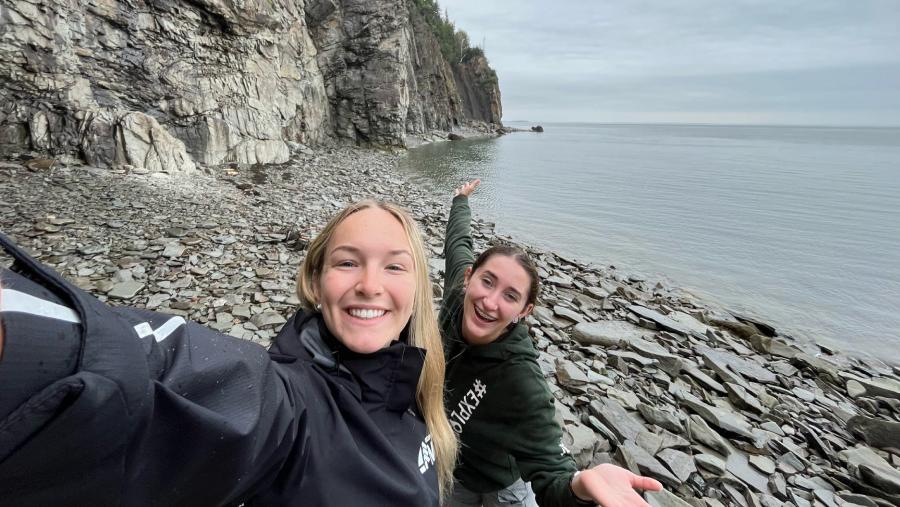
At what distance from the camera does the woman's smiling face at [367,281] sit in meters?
1.63

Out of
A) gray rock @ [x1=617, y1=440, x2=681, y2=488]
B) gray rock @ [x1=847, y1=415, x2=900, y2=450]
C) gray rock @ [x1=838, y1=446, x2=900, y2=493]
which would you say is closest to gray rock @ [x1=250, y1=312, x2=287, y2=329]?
gray rock @ [x1=617, y1=440, x2=681, y2=488]

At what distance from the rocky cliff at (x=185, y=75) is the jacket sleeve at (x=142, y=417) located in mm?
15691

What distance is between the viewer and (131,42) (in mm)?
15586

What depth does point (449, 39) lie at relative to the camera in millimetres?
79375

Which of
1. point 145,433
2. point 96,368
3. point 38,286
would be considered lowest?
point 145,433

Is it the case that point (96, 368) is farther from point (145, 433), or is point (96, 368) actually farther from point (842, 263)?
point (842, 263)

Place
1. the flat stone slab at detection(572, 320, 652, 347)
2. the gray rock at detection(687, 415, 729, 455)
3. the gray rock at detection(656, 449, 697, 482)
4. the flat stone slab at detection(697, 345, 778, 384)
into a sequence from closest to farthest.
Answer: the gray rock at detection(656, 449, 697, 482), the gray rock at detection(687, 415, 729, 455), the flat stone slab at detection(697, 345, 778, 384), the flat stone slab at detection(572, 320, 652, 347)

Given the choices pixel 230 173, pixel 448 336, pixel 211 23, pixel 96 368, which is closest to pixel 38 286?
pixel 96 368

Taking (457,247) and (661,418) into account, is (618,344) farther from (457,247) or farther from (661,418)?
(457,247)

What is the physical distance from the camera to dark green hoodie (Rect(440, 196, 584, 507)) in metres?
2.27

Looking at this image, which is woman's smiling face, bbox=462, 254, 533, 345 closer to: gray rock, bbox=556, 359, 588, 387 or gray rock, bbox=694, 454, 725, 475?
gray rock, bbox=556, 359, 588, 387

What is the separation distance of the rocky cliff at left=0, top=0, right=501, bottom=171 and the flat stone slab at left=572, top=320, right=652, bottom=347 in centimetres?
1460

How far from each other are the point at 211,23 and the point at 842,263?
28102 millimetres

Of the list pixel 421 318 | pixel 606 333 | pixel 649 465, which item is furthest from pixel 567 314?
pixel 421 318
